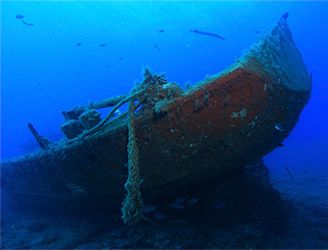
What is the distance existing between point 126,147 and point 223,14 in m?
67.5

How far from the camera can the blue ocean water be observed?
208 ft

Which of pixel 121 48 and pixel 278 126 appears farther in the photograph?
pixel 121 48

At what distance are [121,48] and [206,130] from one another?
96197 mm

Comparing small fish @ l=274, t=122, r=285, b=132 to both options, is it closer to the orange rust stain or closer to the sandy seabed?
the orange rust stain

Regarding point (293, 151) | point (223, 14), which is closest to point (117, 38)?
point (223, 14)

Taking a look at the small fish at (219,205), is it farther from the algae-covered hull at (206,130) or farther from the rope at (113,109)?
the rope at (113,109)

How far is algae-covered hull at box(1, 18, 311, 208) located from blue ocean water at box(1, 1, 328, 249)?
19.3 metres

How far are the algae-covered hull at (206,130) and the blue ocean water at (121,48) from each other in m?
19.3

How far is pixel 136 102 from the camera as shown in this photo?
3637mm

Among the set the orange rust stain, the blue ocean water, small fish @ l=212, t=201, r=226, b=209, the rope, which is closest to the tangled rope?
the rope

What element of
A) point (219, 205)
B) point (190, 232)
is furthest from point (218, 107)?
point (190, 232)

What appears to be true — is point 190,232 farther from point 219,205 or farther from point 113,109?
point 113,109

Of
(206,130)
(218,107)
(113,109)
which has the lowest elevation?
(206,130)

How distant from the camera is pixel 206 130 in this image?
139 inches
